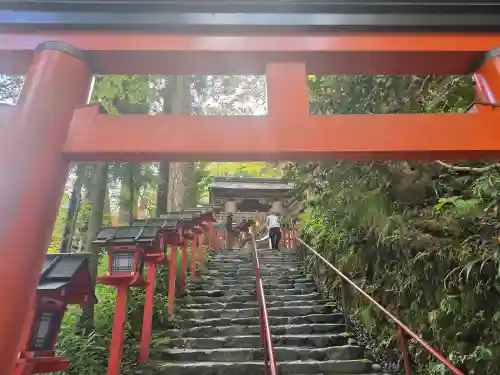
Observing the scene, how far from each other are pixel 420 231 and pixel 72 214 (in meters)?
4.74

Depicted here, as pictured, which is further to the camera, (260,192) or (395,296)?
(260,192)

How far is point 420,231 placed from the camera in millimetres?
4484

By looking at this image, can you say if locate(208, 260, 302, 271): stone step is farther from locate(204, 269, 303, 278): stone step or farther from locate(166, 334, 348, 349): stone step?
locate(166, 334, 348, 349): stone step

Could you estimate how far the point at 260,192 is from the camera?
55.6 ft

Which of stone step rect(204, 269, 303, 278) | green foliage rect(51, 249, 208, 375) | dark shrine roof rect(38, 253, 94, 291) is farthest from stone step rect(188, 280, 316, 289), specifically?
dark shrine roof rect(38, 253, 94, 291)

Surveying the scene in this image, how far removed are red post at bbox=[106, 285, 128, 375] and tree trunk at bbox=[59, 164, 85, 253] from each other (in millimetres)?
1964

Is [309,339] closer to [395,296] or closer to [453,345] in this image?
[395,296]

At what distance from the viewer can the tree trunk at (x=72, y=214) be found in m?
6.18

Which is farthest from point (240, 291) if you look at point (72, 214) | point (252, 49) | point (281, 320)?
point (252, 49)

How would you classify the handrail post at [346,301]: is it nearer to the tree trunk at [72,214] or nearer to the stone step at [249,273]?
the stone step at [249,273]

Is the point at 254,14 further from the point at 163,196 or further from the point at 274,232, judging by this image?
the point at 274,232

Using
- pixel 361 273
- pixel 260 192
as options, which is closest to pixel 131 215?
pixel 361 273

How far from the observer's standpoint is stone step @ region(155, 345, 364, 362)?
5.62 m

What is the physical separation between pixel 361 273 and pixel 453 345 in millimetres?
2348
